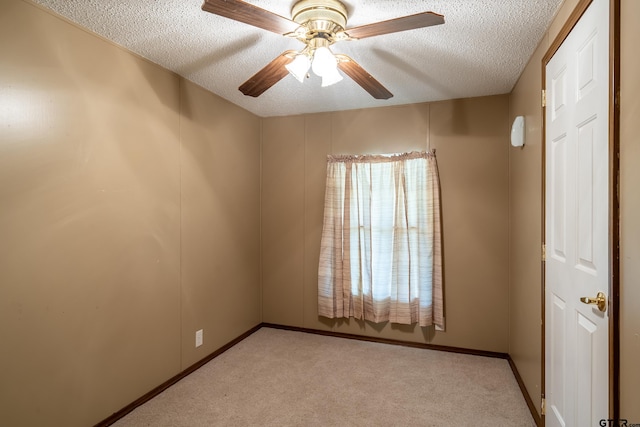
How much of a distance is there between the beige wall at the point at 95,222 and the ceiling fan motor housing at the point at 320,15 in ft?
4.23

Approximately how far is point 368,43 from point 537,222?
1573 mm

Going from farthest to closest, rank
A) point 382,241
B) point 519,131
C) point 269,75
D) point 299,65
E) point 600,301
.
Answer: point 382,241 < point 519,131 < point 269,75 < point 299,65 < point 600,301

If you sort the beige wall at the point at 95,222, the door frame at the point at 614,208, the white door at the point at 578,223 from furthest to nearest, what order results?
the beige wall at the point at 95,222 → the white door at the point at 578,223 → the door frame at the point at 614,208

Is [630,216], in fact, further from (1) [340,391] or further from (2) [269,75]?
(1) [340,391]

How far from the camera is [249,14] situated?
4.84 ft

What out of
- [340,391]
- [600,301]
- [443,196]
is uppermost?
[443,196]

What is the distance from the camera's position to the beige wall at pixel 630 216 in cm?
105

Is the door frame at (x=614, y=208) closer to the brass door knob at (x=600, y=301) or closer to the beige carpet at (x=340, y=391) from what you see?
the brass door knob at (x=600, y=301)

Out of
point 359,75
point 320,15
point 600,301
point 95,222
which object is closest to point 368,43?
point 359,75

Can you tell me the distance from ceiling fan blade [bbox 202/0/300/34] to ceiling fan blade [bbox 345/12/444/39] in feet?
1.06

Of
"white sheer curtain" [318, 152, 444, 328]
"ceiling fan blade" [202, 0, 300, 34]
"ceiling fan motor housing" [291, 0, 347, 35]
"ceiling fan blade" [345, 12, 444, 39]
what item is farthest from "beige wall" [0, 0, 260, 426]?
"ceiling fan blade" [345, 12, 444, 39]

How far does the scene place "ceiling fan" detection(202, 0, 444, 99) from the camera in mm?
1454

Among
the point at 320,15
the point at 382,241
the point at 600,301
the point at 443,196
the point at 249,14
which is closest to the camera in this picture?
the point at 600,301

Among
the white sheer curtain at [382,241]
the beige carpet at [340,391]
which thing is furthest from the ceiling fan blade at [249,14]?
the beige carpet at [340,391]
